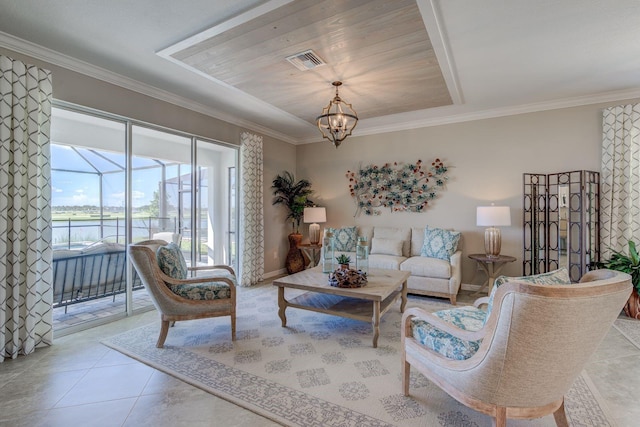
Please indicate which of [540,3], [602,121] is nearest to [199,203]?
[540,3]

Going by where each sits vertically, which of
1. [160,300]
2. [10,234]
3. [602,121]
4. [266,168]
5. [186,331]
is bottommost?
[186,331]

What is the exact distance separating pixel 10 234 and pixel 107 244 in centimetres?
Result: 96

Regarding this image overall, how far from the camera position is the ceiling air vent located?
8.93ft

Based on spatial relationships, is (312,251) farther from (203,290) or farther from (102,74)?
(102,74)

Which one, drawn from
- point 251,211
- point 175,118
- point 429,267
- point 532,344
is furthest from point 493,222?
point 175,118

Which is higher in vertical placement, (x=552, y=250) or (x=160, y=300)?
(x=552, y=250)

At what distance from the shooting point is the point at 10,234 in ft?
8.21

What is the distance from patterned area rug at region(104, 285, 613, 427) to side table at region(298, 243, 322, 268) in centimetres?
196

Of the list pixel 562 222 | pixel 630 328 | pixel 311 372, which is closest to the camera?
pixel 311 372

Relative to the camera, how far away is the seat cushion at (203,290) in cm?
273

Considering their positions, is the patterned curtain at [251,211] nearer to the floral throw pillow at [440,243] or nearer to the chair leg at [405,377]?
the floral throw pillow at [440,243]

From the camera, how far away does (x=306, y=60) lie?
2.84 metres

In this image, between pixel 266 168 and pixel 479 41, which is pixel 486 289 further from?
pixel 266 168

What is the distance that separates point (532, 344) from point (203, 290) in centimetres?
251
